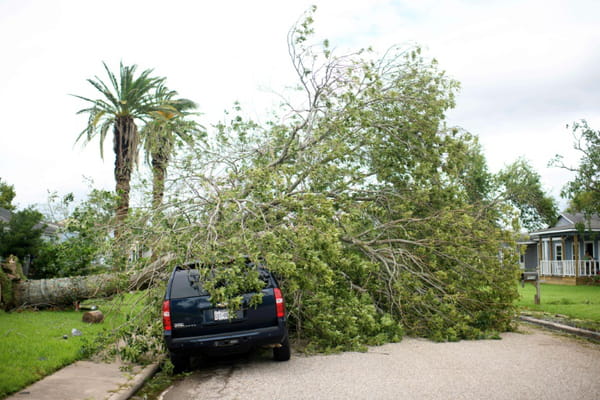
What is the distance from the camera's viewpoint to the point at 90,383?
677 centimetres

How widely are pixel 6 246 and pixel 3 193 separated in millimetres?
30113

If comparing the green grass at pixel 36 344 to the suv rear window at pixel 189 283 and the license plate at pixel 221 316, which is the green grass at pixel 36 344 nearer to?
the suv rear window at pixel 189 283

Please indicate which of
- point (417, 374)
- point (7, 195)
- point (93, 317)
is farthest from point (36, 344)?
point (7, 195)

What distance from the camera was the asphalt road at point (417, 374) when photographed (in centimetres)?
622

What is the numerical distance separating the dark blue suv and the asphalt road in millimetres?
410

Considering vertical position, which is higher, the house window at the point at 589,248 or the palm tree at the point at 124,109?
the palm tree at the point at 124,109

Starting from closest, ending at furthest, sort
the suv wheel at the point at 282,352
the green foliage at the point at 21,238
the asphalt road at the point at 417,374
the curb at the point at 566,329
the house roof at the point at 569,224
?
the asphalt road at the point at 417,374 → the suv wheel at the point at 282,352 → the curb at the point at 566,329 → the green foliage at the point at 21,238 → the house roof at the point at 569,224

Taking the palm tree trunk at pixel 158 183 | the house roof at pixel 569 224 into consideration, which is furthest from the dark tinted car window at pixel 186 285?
the house roof at pixel 569 224

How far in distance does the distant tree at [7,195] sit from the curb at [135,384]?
41.9 meters

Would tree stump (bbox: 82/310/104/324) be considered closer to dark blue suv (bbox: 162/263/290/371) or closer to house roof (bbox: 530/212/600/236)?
dark blue suv (bbox: 162/263/290/371)

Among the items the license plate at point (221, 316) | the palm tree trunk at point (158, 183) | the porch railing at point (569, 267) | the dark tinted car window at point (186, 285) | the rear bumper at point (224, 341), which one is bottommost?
the porch railing at point (569, 267)

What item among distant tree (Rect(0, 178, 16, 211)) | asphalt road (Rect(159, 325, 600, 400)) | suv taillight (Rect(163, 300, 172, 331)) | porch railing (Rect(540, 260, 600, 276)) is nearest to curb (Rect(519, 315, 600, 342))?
asphalt road (Rect(159, 325, 600, 400))

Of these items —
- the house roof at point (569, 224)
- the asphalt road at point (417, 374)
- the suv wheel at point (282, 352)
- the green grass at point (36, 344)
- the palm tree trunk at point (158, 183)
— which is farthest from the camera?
the house roof at point (569, 224)

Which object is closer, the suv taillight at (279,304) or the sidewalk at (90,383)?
the sidewalk at (90,383)
